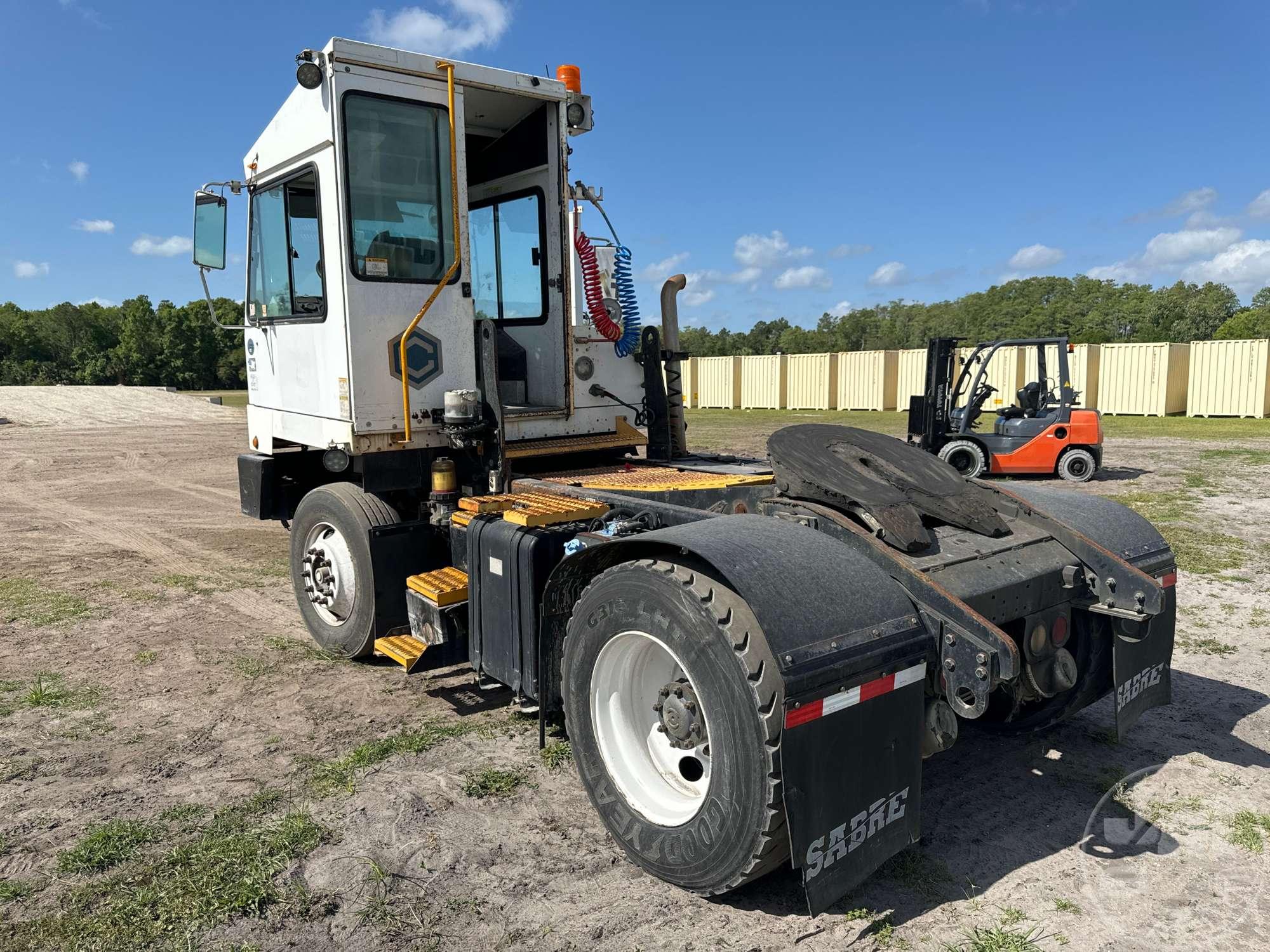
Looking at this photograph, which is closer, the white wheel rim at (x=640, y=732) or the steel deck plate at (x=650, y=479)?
the white wheel rim at (x=640, y=732)

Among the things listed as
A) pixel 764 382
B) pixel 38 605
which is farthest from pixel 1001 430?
pixel 764 382

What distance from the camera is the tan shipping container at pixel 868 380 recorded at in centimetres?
3525

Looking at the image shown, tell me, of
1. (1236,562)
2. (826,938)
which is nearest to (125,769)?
(826,938)

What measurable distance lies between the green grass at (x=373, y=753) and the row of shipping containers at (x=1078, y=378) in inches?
727

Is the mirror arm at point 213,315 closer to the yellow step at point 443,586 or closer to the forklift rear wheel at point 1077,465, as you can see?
the yellow step at point 443,586

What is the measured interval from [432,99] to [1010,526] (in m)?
3.97

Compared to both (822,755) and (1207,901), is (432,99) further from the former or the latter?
(1207,901)

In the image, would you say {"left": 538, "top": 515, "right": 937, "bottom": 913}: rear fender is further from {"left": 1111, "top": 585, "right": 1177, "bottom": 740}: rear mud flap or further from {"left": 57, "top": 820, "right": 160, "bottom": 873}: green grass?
{"left": 57, "top": 820, "right": 160, "bottom": 873}: green grass

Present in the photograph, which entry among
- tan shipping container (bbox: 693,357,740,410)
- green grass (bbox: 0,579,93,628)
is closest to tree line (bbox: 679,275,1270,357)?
tan shipping container (bbox: 693,357,740,410)

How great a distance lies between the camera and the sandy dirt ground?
2.96 meters

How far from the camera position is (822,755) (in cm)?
271

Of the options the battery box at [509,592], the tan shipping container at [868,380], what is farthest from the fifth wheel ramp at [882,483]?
the tan shipping container at [868,380]

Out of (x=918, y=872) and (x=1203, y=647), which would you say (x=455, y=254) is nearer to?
(x=918, y=872)

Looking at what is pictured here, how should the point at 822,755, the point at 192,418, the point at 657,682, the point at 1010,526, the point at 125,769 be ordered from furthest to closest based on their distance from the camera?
the point at 192,418 < the point at 125,769 < the point at 1010,526 < the point at 657,682 < the point at 822,755
